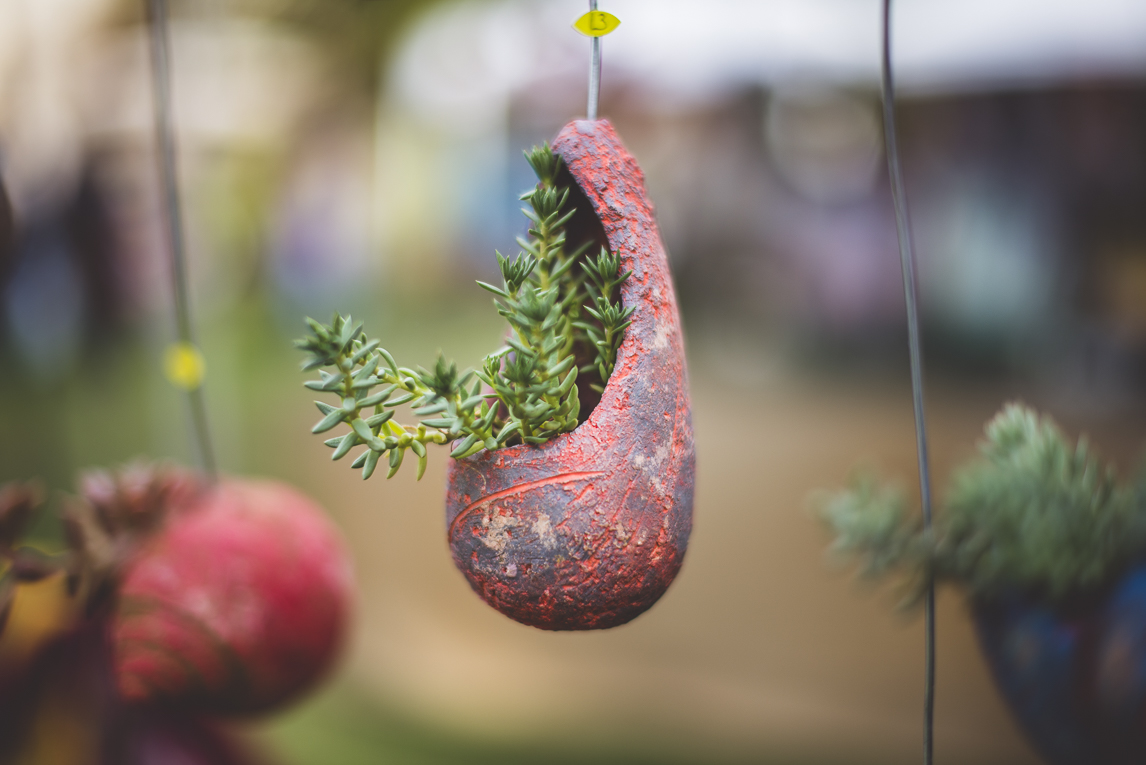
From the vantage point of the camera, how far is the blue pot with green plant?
0.49 m

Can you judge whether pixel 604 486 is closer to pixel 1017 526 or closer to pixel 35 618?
pixel 1017 526

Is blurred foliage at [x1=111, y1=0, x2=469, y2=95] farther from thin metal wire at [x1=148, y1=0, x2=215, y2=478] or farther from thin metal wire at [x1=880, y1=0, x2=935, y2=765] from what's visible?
thin metal wire at [x1=880, y1=0, x2=935, y2=765]

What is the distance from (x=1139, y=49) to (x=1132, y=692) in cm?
177

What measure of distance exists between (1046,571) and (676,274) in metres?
2.05

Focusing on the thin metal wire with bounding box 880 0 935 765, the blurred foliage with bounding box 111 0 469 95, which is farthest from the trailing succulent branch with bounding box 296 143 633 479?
the blurred foliage with bounding box 111 0 469 95

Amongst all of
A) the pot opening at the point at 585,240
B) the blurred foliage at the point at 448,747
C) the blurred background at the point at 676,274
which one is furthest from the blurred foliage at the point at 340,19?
the pot opening at the point at 585,240

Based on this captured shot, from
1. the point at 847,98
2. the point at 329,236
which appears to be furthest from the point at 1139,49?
the point at 329,236

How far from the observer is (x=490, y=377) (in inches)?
17.2

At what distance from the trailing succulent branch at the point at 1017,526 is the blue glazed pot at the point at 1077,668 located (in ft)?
0.05

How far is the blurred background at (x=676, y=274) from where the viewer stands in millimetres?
1854

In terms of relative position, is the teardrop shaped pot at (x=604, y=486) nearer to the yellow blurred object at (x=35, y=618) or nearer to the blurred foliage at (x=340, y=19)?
the yellow blurred object at (x=35, y=618)

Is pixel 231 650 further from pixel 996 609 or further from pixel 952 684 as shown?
pixel 952 684

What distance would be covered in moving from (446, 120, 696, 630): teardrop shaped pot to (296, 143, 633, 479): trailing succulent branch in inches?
0.6

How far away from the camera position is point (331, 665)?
77 centimetres
